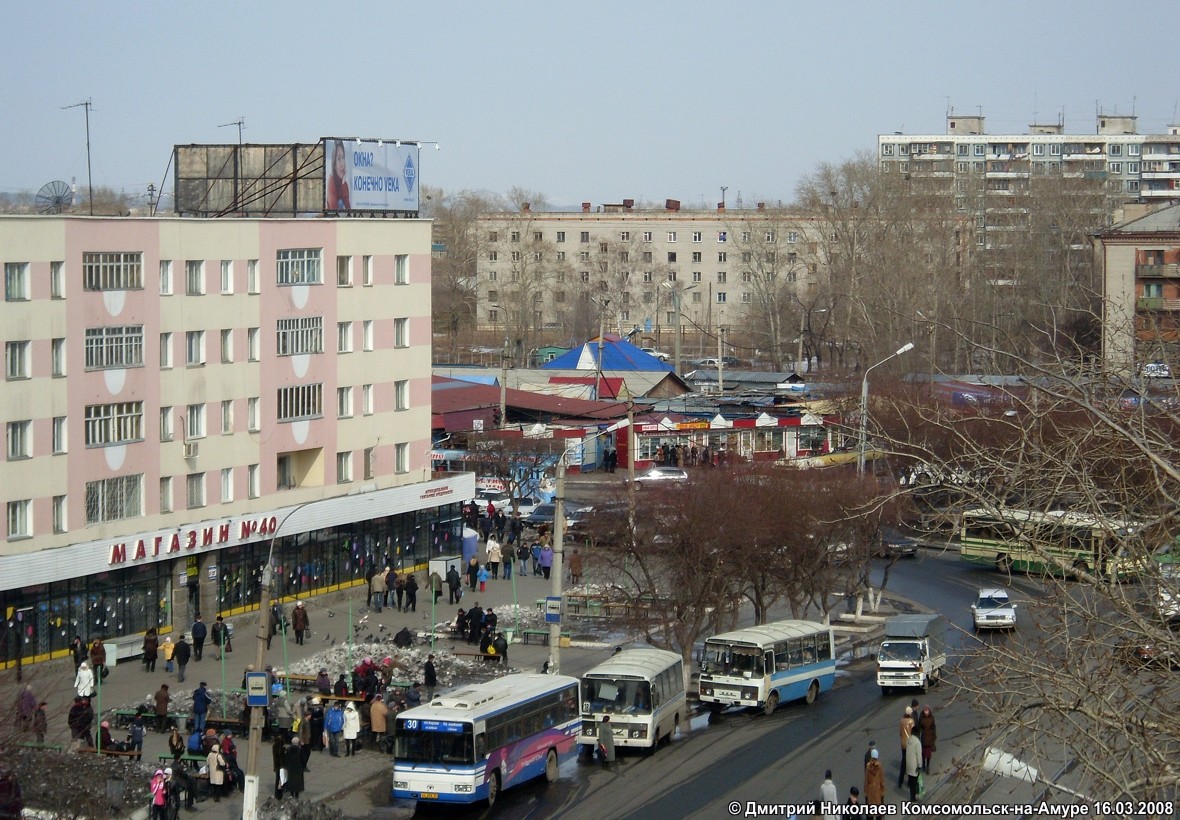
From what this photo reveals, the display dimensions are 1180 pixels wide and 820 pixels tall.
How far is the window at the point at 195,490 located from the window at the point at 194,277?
4247 millimetres

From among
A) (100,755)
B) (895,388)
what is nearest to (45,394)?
(100,755)

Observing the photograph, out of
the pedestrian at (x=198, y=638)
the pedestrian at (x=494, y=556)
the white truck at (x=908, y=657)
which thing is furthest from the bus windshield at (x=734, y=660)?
the pedestrian at (x=494, y=556)

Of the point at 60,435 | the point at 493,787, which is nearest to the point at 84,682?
the point at 60,435

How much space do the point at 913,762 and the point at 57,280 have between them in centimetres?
2027

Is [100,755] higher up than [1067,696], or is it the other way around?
[1067,696]

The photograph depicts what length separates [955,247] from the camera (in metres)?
96.6

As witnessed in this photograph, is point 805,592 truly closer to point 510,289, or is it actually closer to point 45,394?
point 45,394

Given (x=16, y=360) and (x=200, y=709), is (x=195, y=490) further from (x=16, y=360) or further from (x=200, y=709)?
(x=200, y=709)

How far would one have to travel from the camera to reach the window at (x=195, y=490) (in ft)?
118

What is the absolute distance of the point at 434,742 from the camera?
22.0 meters

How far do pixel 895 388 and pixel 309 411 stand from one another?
26711 millimetres

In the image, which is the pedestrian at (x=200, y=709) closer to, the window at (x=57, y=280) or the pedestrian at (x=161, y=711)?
the pedestrian at (x=161, y=711)

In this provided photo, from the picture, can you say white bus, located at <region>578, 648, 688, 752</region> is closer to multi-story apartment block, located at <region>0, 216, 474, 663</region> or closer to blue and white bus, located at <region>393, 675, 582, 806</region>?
blue and white bus, located at <region>393, 675, 582, 806</region>

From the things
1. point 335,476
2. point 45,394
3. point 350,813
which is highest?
point 45,394
